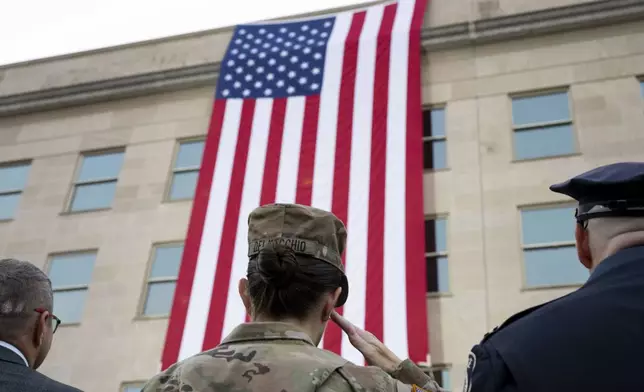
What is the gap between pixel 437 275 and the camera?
11391mm

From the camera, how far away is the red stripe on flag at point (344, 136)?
33.3 ft

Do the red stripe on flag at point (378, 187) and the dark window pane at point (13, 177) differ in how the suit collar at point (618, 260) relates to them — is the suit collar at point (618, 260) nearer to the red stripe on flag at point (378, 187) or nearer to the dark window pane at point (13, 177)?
→ the red stripe on flag at point (378, 187)

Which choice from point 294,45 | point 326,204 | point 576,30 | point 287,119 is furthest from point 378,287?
point 576,30

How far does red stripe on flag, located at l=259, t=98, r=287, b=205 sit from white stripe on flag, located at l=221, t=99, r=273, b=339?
9 cm

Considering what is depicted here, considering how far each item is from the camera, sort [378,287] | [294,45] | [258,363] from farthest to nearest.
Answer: [294,45], [378,287], [258,363]

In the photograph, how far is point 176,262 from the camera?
13.2m

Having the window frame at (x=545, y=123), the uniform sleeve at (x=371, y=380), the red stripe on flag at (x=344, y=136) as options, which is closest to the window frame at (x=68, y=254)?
the red stripe on flag at (x=344, y=136)

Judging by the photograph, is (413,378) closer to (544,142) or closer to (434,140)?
(544,142)

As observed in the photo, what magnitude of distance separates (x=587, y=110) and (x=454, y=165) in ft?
9.43

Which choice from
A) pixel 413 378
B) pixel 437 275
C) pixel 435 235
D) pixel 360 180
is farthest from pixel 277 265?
pixel 435 235

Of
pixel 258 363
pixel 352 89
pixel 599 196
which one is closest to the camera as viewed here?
pixel 599 196

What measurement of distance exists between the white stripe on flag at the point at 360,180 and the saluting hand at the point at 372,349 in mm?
7449

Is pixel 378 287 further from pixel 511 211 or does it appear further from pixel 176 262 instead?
pixel 176 262

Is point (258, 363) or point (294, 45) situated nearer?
point (258, 363)
